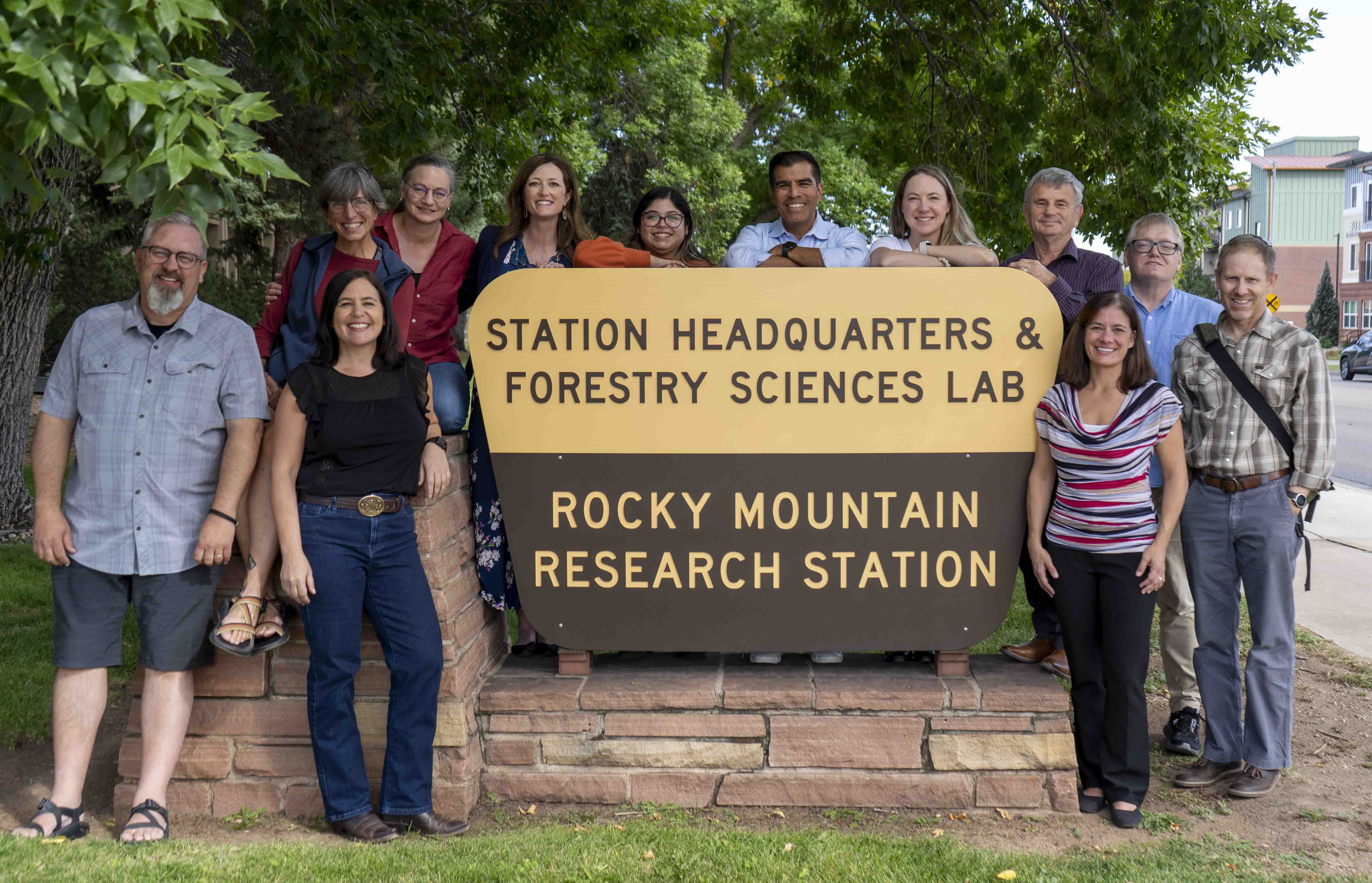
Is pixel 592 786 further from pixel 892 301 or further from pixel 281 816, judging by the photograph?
pixel 892 301

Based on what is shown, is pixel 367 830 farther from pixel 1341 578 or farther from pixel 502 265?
pixel 1341 578

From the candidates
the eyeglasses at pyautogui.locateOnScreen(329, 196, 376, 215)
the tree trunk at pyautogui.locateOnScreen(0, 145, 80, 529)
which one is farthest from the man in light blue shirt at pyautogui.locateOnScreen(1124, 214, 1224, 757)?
the tree trunk at pyautogui.locateOnScreen(0, 145, 80, 529)

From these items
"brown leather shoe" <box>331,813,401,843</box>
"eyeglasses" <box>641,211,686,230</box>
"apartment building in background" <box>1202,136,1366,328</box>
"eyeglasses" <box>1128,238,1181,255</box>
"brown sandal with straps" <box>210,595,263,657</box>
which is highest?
"apartment building in background" <box>1202,136,1366,328</box>

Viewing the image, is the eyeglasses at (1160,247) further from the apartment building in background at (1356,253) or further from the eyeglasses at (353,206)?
the apartment building in background at (1356,253)

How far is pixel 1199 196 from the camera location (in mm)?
10039

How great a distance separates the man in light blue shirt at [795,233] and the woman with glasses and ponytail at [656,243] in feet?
0.55

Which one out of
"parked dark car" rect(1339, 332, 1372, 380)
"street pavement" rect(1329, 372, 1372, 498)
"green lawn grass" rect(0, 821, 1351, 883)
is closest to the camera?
"green lawn grass" rect(0, 821, 1351, 883)

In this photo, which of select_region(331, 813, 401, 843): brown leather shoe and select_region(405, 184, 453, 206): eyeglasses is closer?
select_region(331, 813, 401, 843): brown leather shoe

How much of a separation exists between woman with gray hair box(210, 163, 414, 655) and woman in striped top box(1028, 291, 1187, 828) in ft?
7.24

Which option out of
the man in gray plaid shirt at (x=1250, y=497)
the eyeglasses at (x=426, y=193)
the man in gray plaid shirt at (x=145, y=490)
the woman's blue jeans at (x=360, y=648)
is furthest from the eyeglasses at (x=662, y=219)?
the man in gray plaid shirt at (x=1250, y=497)

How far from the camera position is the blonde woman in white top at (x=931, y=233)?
3887 millimetres

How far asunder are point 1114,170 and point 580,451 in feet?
19.2

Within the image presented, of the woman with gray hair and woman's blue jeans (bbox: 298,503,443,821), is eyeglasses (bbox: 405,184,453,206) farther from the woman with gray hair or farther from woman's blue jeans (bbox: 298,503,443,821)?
woman's blue jeans (bbox: 298,503,443,821)

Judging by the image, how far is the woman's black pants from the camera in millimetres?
3633
